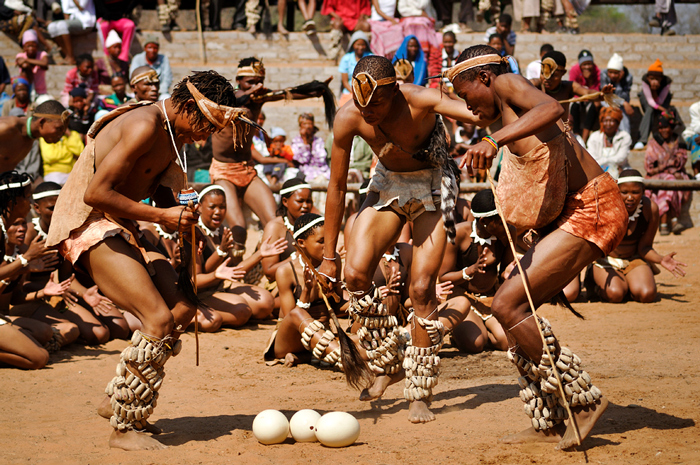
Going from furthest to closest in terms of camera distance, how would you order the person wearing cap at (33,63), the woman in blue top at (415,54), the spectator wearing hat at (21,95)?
the person wearing cap at (33,63)
the woman in blue top at (415,54)
the spectator wearing hat at (21,95)

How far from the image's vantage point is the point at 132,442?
412cm

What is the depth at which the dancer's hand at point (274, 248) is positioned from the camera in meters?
7.21

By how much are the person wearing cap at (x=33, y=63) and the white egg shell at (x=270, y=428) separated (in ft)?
38.1

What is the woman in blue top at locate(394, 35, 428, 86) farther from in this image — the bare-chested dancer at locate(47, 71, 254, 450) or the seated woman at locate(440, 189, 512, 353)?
the bare-chested dancer at locate(47, 71, 254, 450)

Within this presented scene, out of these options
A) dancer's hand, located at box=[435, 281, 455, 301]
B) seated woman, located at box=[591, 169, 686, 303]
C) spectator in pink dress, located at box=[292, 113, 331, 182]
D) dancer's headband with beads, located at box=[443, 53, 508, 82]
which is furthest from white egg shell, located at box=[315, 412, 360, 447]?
spectator in pink dress, located at box=[292, 113, 331, 182]

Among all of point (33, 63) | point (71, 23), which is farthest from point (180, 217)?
point (71, 23)

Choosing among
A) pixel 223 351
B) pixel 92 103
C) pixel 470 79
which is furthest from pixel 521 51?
pixel 470 79

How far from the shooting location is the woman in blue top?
12.7m

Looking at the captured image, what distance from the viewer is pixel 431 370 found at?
484 cm

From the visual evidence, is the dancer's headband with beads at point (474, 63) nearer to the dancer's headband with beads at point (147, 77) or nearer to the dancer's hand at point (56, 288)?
the dancer's hand at point (56, 288)

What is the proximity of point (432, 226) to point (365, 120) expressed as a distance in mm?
859

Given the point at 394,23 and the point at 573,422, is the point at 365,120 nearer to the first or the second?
the point at 573,422

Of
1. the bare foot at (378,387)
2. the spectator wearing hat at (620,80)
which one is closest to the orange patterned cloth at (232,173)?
the bare foot at (378,387)

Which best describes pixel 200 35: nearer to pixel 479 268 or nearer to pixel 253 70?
pixel 253 70
